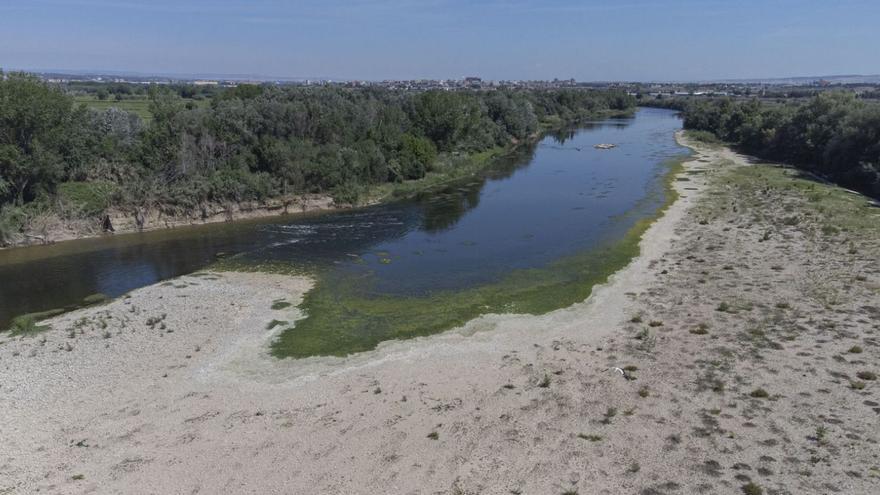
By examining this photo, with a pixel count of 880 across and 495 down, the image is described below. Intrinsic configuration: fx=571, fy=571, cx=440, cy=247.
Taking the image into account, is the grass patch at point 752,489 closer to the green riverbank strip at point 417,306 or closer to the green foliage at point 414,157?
the green riverbank strip at point 417,306

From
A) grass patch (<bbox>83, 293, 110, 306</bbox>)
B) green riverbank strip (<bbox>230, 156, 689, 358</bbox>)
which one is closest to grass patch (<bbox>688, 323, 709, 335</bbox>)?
green riverbank strip (<bbox>230, 156, 689, 358</bbox>)

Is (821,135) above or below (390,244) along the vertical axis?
above

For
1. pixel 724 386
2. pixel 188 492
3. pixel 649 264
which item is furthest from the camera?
pixel 649 264

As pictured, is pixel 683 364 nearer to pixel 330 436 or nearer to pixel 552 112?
pixel 330 436

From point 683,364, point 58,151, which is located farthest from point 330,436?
point 58,151

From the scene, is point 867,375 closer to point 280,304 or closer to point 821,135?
point 280,304

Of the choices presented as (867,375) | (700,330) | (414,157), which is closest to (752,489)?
(867,375)

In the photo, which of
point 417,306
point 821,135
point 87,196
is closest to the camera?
point 417,306

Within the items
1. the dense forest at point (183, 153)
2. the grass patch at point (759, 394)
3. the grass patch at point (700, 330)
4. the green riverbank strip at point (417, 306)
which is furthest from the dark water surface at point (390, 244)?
the grass patch at point (759, 394)
